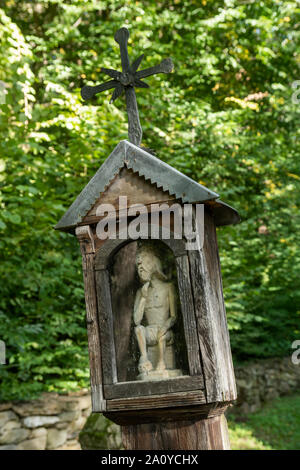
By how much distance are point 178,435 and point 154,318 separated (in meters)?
0.54

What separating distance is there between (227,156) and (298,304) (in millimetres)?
3570

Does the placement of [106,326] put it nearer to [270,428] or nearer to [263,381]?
[270,428]

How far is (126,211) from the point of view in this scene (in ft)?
7.81

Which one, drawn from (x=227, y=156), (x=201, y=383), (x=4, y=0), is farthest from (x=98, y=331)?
(x=4, y=0)

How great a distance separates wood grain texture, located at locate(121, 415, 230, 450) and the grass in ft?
18.9

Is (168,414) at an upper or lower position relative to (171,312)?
lower

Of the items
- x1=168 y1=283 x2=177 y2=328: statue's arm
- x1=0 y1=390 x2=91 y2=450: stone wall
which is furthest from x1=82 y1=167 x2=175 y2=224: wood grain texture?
x1=0 y1=390 x2=91 y2=450: stone wall

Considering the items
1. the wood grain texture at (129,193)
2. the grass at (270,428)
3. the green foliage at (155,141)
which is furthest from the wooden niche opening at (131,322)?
the grass at (270,428)

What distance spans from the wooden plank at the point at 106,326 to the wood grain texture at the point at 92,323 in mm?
26

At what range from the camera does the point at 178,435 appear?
7.50 feet

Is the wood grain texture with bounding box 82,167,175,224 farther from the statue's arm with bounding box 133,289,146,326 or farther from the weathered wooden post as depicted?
the statue's arm with bounding box 133,289,146,326

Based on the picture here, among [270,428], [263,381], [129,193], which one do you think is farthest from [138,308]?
[263,381]
